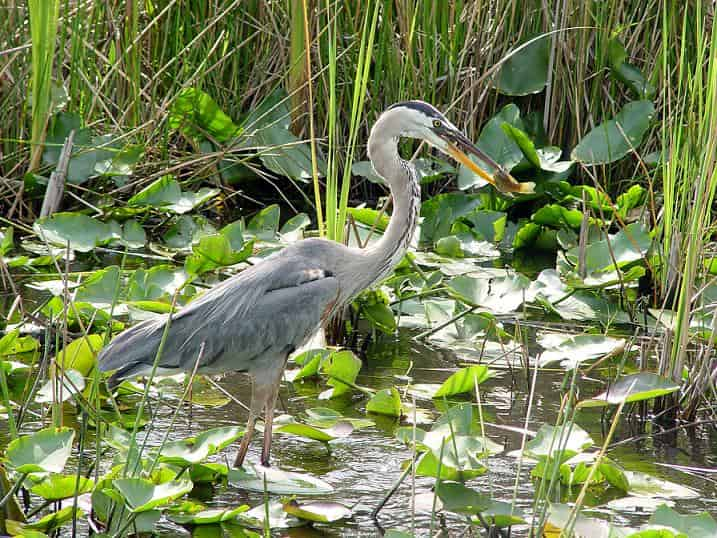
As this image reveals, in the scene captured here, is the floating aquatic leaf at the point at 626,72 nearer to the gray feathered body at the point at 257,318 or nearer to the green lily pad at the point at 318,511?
the gray feathered body at the point at 257,318

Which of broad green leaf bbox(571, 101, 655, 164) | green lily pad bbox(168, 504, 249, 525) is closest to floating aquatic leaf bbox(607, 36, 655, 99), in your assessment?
broad green leaf bbox(571, 101, 655, 164)

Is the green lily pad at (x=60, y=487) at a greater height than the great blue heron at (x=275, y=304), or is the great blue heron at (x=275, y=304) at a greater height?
the great blue heron at (x=275, y=304)

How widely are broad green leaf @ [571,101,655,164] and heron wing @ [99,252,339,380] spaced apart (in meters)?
2.21

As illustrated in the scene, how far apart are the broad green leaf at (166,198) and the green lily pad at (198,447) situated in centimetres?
244

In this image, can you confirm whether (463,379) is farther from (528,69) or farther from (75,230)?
(528,69)

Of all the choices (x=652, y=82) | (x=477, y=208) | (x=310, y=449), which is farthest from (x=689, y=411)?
(x=652, y=82)

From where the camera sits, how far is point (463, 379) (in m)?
3.85

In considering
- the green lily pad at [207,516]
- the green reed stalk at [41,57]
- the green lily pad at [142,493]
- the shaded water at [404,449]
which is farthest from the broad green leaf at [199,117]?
the green lily pad at [142,493]

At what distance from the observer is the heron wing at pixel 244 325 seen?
12.3 feet

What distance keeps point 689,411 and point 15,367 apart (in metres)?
2.37

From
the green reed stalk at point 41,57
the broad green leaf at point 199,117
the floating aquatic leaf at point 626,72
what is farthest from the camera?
the floating aquatic leaf at point 626,72

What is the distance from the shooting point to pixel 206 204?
20.5 ft

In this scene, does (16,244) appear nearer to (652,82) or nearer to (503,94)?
(503,94)

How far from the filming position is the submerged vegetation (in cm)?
318
